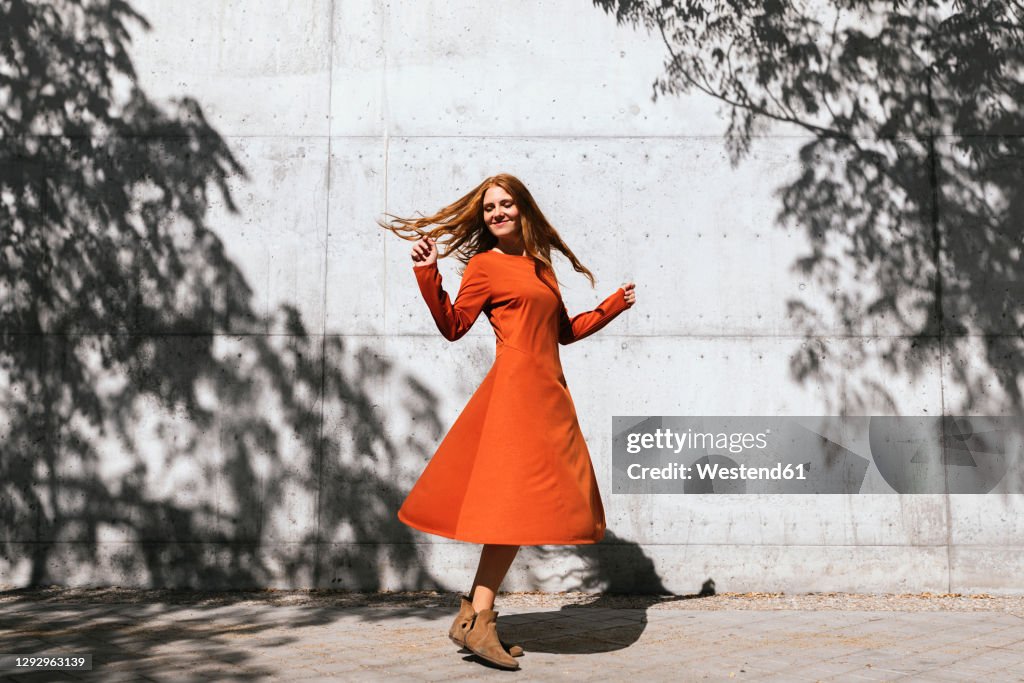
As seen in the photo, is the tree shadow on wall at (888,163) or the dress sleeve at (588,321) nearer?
the dress sleeve at (588,321)

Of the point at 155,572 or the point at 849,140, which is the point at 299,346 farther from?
the point at 849,140

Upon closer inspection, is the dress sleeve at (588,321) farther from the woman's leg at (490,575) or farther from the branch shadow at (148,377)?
the branch shadow at (148,377)

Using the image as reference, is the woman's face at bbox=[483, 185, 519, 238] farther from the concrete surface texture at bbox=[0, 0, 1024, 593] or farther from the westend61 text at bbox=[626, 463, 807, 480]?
the westend61 text at bbox=[626, 463, 807, 480]

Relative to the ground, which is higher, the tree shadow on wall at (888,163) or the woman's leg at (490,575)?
the tree shadow on wall at (888,163)

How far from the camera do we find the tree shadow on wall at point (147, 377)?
657 cm

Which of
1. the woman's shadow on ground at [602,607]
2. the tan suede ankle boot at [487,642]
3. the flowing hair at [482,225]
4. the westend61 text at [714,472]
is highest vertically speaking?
the flowing hair at [482,225]

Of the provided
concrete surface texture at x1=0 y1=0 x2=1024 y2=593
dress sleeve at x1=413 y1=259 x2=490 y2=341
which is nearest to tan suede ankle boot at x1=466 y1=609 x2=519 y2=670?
dress sleeve at x1=413 y1=259 x2=490 y2=341

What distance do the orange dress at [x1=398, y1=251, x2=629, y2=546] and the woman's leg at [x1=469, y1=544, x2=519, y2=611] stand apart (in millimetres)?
244

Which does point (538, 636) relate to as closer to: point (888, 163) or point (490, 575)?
point (490, 575)

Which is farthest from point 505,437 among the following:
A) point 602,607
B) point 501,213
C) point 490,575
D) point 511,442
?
point 602,607

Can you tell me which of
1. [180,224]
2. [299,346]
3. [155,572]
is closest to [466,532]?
[299,346]

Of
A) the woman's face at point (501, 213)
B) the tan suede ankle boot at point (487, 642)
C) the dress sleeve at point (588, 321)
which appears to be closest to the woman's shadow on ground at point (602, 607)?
the tan suede ankle boot at point (487, 642)

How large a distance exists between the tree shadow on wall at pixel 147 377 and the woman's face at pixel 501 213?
7.09 feet

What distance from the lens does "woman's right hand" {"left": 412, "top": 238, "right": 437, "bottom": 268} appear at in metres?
4.27
